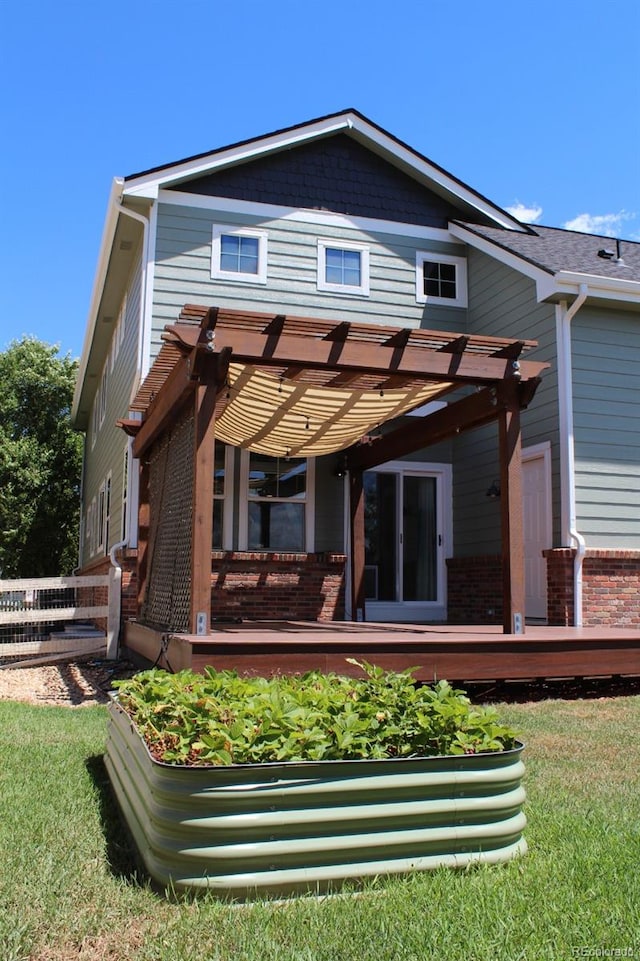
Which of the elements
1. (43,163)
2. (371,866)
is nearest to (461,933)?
(371,866)

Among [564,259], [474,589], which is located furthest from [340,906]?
[564,259]

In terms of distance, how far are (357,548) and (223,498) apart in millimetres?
1855

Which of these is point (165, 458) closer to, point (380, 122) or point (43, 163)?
point (380, 122)

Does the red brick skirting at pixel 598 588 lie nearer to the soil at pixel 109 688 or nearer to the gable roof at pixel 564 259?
the soil at pixel 109 688

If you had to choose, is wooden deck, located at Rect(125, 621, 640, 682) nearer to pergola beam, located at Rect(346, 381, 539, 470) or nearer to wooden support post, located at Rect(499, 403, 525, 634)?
wooden support post, located at Rect(499, 403, 525, 634)

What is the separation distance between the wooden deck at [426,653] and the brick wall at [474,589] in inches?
119

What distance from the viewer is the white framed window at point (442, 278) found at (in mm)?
11969

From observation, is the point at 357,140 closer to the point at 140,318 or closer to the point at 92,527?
the point at 140,318

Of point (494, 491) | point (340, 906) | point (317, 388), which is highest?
point (317, 388)

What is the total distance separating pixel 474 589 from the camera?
11.2m

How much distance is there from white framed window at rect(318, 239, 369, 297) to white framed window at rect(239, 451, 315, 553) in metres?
2.43

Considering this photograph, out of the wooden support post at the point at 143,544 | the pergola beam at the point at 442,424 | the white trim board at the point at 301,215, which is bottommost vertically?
the wooden support post at the point at 143,544

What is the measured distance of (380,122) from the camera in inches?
465

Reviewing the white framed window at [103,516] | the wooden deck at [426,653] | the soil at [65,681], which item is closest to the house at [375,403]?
the wooden deck at [426,653]
